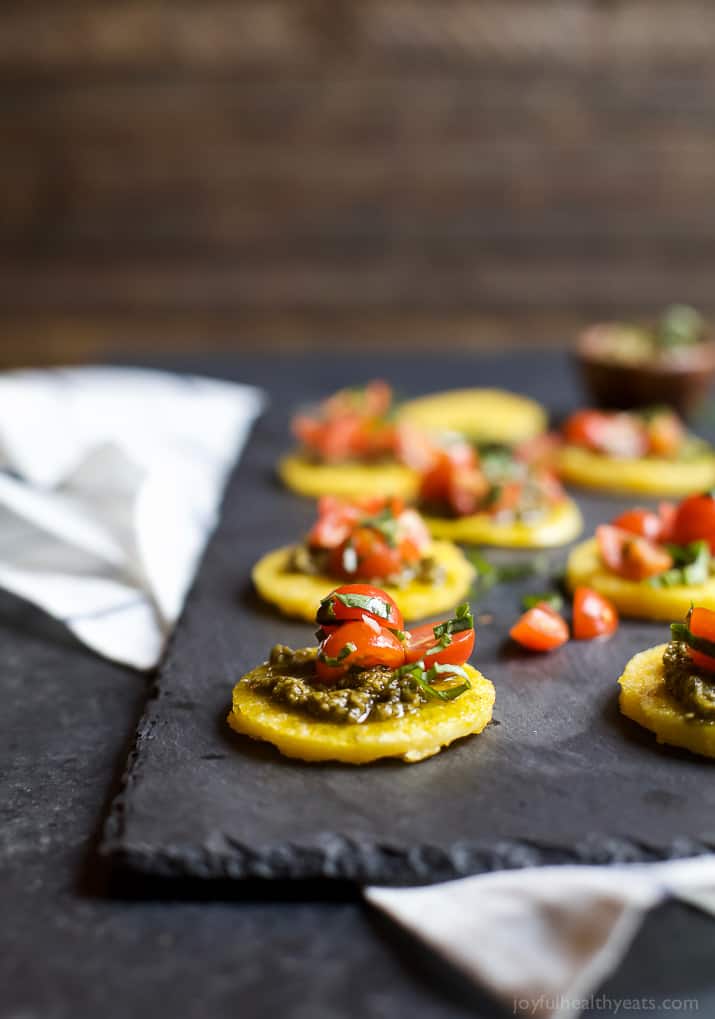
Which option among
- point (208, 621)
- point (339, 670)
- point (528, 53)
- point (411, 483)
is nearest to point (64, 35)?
point (528, 53)

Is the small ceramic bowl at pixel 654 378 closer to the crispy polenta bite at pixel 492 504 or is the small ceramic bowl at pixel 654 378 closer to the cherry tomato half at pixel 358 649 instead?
the crispy polenta bite at pixel 492 504

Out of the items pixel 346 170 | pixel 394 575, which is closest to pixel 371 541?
pixel 394 575

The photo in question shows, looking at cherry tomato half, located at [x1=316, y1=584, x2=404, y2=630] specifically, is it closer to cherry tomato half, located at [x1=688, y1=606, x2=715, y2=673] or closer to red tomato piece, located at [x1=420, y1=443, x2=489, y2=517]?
cherry tomato half, located at [x1=688, y1=606, x2=715, y2=673]

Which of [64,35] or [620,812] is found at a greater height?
[64,35]

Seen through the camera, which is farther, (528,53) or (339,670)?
(528,53)

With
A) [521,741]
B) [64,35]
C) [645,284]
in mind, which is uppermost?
[64,35]

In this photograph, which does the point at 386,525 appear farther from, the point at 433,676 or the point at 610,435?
the point at 610,435

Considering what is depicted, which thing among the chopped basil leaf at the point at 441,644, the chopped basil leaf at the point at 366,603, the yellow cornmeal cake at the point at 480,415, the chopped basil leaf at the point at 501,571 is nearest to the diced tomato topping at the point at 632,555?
A: the chopped basil leaf at the point at 501,571

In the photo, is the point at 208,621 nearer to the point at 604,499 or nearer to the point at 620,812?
the point at 620,812
